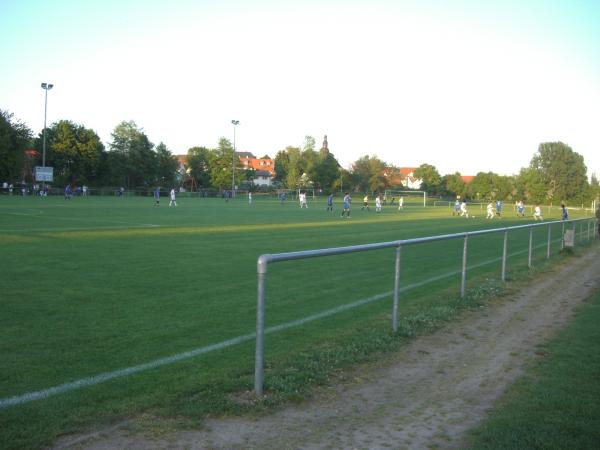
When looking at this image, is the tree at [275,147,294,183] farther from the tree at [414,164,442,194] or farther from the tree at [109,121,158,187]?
the tree at [109,121,158,187]

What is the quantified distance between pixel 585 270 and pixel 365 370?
10.9 m

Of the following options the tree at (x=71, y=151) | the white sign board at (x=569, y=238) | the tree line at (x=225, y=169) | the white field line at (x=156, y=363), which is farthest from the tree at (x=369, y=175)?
the white field line at (x=156, y=363)

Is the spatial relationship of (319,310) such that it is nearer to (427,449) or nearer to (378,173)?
(427,449)

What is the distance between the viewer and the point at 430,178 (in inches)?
5010

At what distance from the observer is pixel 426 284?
1091cm

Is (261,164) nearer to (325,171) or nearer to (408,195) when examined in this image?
(325,171)

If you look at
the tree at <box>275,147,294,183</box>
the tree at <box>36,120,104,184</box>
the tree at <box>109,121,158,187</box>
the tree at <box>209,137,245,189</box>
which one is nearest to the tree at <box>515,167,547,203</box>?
the tree at <box>275,147,294,183</box>

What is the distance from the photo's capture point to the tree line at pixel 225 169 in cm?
8275

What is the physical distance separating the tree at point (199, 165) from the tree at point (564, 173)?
7398cm

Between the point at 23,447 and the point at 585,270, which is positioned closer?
the point at 23,447

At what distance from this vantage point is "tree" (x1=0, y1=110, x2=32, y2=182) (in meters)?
64.0

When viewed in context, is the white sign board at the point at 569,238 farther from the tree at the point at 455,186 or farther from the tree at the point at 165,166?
the tree at the point at 455,186

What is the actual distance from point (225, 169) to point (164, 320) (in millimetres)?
106049

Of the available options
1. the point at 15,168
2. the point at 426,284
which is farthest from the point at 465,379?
the point at 15,168
